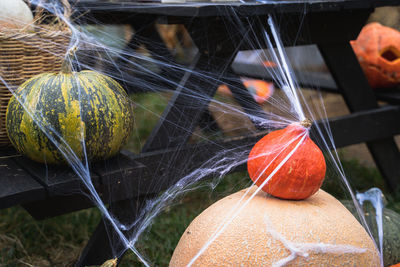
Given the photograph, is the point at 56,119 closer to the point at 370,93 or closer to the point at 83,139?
the point at 83,139

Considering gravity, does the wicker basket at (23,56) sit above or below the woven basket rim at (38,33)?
below

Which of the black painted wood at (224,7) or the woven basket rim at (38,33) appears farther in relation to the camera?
the black painted wood at (224,7)

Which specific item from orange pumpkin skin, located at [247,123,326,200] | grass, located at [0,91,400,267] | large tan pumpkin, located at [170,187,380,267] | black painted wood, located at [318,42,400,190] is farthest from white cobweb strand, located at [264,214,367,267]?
black painted wood, located at [318,42,400,190]

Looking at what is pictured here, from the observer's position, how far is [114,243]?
6.62 feet

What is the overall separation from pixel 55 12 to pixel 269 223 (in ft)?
5.45

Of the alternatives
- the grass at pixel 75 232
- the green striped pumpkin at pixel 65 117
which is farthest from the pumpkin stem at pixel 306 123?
the green striped pumpkin at pixel 65 117

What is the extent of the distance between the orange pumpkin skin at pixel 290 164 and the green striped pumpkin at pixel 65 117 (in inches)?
25.7

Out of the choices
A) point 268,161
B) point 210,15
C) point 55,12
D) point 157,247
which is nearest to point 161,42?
point 55,12

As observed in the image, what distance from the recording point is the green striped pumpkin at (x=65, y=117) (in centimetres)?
180

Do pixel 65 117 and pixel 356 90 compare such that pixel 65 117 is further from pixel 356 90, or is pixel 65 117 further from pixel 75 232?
pixel 356 90

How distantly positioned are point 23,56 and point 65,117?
50cm

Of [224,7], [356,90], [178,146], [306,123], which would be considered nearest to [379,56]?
[356,90]

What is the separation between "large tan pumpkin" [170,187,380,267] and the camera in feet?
4.63

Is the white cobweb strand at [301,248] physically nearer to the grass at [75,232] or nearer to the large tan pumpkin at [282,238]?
the large tan pumpkin at [282,238]
